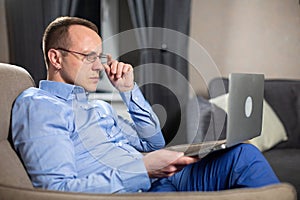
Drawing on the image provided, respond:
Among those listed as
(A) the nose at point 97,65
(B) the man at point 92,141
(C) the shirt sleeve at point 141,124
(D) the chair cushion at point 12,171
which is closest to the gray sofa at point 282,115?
(C) the shirt sleeve at point 141,124

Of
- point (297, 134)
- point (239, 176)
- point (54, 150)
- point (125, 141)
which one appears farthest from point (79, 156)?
point (297, 134)

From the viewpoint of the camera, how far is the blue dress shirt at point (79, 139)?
1.01 meters

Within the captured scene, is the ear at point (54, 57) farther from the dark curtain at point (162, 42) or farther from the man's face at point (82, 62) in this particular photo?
the dark curtain at point (162, 42)

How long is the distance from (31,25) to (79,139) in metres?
1.91

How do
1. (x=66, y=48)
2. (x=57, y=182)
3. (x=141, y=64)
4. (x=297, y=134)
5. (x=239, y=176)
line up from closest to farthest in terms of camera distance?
1. (x=57, y=182)
2. (x=239, y=176)
3. (x=66, y=48)
4. (x=297, y=134)
5. (x=141, y=64)

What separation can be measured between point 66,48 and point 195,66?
1818 millimetres

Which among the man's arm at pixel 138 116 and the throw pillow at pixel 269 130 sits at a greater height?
the man's arm at pixel 138 116

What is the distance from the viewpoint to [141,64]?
2.85 meters

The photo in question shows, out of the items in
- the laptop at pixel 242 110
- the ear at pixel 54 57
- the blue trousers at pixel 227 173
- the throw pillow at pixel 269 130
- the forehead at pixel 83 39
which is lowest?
the throw pillow at pixel 269 130

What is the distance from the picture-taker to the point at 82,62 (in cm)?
126

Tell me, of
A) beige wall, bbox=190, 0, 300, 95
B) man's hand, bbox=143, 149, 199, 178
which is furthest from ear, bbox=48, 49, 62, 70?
beige wall, bbox=190, 0, 300, 95

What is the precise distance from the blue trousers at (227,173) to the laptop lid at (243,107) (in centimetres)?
7

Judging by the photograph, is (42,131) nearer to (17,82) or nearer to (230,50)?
(17,82)

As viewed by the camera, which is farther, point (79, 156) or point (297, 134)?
point (297, 134)
